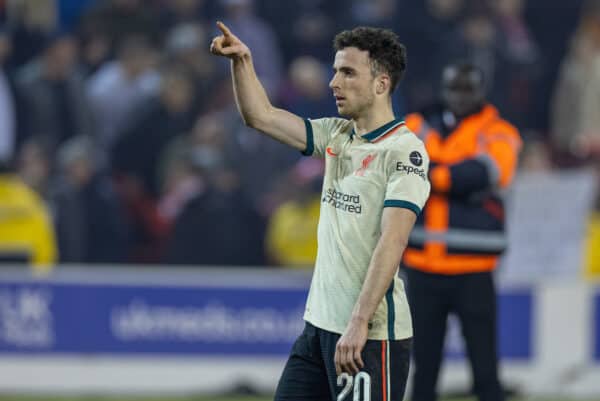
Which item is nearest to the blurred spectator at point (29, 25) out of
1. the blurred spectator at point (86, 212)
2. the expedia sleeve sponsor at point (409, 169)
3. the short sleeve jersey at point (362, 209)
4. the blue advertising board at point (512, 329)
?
the blurred spectator at point (86, 212)

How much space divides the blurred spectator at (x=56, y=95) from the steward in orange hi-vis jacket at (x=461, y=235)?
15.8 feet

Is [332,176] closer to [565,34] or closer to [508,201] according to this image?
[508,201]

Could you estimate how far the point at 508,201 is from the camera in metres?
9.31

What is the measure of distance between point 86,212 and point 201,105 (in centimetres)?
139

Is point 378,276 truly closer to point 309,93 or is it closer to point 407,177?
point 407,177

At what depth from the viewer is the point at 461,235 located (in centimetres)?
621

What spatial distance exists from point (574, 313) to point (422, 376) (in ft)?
8.80

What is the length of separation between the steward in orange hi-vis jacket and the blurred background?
7.61ft

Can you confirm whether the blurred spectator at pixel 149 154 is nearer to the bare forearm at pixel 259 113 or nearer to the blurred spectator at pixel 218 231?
the blurred spectator at pixel 218 231

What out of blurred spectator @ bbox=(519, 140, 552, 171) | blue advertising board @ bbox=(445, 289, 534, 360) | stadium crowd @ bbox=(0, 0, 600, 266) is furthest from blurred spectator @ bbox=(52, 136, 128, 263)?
blurred spectator @ bbox=(519, 140, 552, 171)

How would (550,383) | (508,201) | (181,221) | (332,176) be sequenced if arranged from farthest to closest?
(181,221) → (508,201) → (550,383) → (332,176)

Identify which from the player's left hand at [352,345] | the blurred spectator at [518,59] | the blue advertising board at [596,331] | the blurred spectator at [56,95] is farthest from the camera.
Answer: the blurred spectator at [518,59]

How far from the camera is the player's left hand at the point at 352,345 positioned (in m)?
4.06

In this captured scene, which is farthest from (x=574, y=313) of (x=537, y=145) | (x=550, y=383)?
(x=537, y=145)
